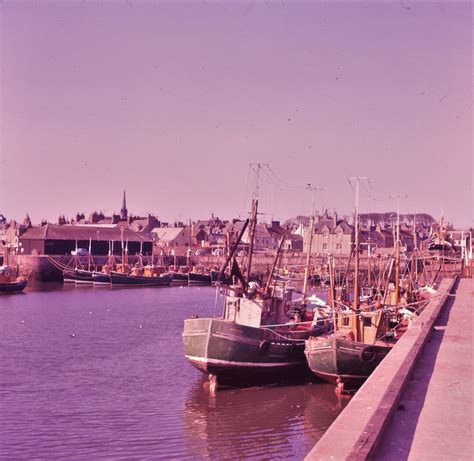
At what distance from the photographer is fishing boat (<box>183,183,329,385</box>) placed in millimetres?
24094

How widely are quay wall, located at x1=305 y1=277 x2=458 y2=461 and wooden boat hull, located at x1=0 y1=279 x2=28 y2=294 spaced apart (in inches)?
2440

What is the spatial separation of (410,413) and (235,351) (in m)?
13.4

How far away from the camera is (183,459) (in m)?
16.8

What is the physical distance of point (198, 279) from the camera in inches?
3925

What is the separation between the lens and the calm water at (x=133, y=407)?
17766mm

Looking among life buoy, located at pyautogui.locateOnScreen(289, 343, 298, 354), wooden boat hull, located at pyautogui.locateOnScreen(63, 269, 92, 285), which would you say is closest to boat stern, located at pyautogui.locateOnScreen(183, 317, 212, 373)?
life buoy, located at pyautogui.locateOnScreen(289, 343, 298, 354)

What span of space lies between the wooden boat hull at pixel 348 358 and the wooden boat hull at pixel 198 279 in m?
77.0

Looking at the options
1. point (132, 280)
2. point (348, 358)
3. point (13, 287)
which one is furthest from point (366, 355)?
point (132, 280)

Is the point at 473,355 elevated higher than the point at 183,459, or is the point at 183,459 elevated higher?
the point at 473,355

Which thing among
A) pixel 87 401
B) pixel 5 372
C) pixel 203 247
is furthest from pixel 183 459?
pixel 203 247

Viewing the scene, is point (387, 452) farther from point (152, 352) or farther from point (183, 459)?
point (152, 352)

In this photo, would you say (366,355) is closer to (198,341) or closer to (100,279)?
(198,341)

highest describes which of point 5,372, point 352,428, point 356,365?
point 352,428

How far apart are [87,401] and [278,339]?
715cm
